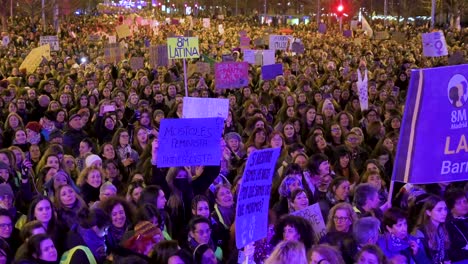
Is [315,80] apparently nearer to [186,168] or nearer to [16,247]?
[186,168]

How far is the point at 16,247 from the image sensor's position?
6246 mm

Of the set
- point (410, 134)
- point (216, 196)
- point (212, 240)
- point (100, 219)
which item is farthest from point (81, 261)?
point (410, 134)

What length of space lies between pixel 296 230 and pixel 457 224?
1.44 meters

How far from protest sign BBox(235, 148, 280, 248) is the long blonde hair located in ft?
1.59

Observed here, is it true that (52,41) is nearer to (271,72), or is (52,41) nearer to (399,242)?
(271,72)

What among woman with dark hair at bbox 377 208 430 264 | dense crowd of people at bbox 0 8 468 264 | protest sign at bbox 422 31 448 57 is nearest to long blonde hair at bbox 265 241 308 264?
dense crowd of people at bbox 0 8 468 264

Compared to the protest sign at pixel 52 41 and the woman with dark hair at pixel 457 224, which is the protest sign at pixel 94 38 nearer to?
the protest sign at pixel 52 41

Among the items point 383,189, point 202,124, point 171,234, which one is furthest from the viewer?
point 383,189

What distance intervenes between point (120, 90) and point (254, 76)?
5.31m

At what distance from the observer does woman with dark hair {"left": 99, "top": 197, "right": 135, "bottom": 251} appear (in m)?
6.35

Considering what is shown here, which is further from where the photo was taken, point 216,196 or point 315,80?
point 315,80

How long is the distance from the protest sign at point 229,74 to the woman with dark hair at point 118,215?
9035 millimetres

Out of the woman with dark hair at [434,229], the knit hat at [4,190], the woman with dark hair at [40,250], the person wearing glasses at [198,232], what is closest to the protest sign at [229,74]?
the knit hat at [4,190]

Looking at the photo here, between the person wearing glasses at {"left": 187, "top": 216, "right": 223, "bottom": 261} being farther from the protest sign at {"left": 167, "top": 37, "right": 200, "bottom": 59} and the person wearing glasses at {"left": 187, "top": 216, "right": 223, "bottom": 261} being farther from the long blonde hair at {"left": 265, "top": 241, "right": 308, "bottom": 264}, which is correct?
the protest sign at {"left": 167, "top": 37, "right": 200, "bottom": 59}
